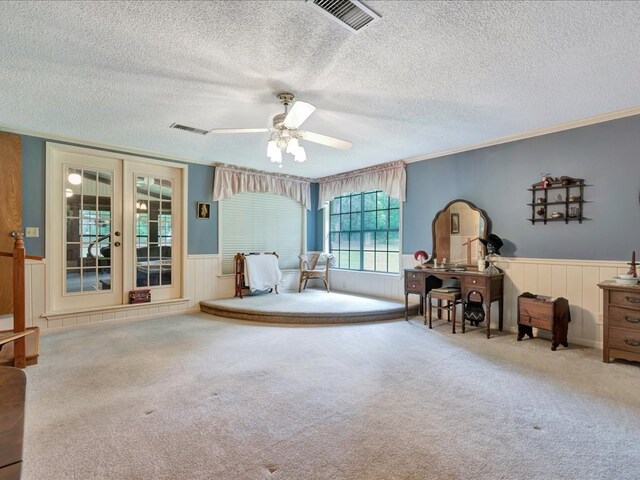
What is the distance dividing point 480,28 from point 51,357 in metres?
4.37

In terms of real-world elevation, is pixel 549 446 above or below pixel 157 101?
below

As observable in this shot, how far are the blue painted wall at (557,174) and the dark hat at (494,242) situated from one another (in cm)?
12

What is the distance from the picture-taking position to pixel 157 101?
3.06 m

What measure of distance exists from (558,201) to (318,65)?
3.07 meters

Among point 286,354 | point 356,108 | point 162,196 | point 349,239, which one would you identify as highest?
point 356,108

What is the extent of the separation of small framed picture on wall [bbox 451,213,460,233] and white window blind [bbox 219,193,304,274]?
3052 millimetres

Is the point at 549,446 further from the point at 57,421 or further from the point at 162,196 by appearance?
the point at 162,196

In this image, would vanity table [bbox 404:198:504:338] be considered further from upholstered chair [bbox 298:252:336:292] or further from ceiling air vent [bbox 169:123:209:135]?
ceiling air vent [bbox 169:123:209:135]

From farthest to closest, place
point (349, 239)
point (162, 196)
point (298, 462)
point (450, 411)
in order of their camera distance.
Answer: point (349, 239), point (162, 196), point (450, 411), point (298, 462)

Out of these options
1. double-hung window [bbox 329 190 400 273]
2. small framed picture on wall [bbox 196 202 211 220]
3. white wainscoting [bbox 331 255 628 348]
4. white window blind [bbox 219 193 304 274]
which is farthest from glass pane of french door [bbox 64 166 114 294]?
white wainscoting [bbox 331 255 628 348]

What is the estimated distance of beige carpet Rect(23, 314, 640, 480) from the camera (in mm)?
1657

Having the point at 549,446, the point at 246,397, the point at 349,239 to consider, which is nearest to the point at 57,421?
the point at 246,397

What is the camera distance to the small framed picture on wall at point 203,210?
531 centimetres

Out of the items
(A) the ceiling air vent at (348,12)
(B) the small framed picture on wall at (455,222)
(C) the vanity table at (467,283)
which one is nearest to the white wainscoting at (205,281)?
(C) the vanity table at (467,283)
